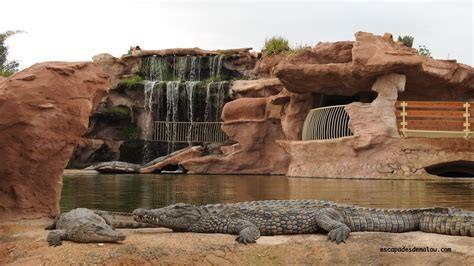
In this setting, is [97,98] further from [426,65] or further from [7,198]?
[426,65]

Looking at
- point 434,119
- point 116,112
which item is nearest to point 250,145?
point 434,119

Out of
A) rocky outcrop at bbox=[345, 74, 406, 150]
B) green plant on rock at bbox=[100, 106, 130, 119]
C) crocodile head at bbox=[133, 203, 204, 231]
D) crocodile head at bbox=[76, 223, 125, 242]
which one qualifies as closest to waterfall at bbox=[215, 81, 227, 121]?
green plant on rock at bbox=[100, 106, 130, 119]

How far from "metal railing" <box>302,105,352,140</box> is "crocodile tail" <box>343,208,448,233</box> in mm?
16572

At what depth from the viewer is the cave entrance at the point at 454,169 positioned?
21.6m

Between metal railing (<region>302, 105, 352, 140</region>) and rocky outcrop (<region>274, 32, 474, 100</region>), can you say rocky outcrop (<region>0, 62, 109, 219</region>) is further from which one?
metal railing (<region>302, 105, 352, 140</region>)

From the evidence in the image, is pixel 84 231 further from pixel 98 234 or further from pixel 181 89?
pixel 181 89

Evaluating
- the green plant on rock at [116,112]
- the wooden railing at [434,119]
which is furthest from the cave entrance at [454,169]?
the green plant on rock at [116,112]

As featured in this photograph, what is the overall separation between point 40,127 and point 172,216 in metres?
1.91

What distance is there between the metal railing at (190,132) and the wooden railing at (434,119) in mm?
13086

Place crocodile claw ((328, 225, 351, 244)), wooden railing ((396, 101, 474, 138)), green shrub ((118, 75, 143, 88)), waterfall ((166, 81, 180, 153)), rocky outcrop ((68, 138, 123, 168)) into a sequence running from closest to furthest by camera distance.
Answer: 1. crocodile claw ((328, 225, 351, 244))
2. wooden railing ((396, 101, 474, 138))
3. rocky outcrop ((68, 138, 123, 168))
4. waterfall ((166, 81, 180, 153))
5. green shrub ((118, 75, 143, 88))

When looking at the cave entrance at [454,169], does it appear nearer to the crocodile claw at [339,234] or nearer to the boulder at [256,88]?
the boulder at [256,88]

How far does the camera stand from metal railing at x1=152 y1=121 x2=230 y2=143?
1320 inches

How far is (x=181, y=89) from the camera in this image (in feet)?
107

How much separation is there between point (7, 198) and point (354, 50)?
54.2 ft
